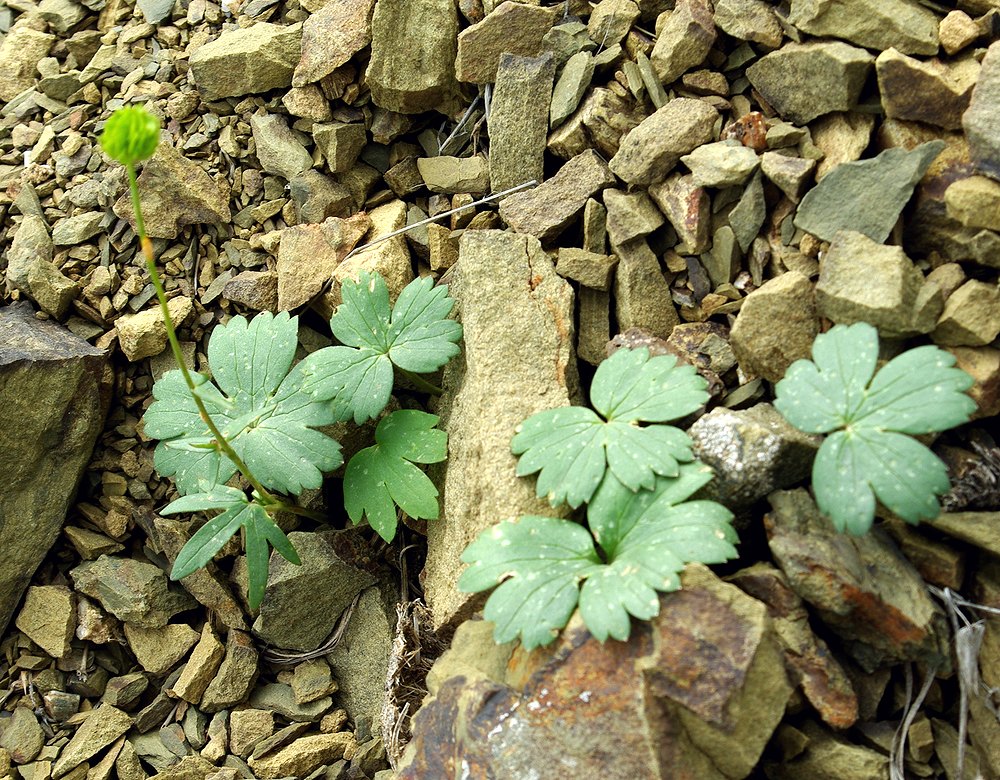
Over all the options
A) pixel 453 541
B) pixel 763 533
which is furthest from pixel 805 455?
pixel 453 541

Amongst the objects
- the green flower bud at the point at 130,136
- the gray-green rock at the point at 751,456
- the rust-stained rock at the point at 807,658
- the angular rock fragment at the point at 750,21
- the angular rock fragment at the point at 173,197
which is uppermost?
the green flower bud at the point at 130,136

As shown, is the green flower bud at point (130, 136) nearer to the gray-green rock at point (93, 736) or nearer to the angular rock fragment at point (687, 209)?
the angular rock fragment at point (687, 209)

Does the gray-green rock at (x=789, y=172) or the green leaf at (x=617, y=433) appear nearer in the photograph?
the green leaf at (x=617, y=433)

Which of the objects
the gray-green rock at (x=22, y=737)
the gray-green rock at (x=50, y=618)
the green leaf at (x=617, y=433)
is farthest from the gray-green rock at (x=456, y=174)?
the gray-green rock at (x=22, y=737)

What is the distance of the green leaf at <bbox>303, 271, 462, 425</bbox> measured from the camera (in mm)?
2459

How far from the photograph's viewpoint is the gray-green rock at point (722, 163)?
Answer: 2.43 m

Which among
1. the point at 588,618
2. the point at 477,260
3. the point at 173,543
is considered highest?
the point at 477,260

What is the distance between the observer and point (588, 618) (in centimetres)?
187

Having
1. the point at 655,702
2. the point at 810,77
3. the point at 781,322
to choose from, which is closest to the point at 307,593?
the point at 655,702

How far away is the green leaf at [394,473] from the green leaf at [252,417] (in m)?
0.13

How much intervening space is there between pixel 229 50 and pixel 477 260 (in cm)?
124

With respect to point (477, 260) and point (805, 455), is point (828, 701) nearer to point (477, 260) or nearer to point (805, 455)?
point (805, 455)

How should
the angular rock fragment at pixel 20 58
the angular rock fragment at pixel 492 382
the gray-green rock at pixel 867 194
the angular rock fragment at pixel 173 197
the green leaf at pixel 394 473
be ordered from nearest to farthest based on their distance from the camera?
the gray-green rock at pixel 867 194 < the angular rock fragment at pixel 492 382 < the green leaf at pixel 394 473 < the angular rock fragment at pixel 173 197 < the angular rock fragment at pixel 20 58

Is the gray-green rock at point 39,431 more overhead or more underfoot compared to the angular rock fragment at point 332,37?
more underfoot
